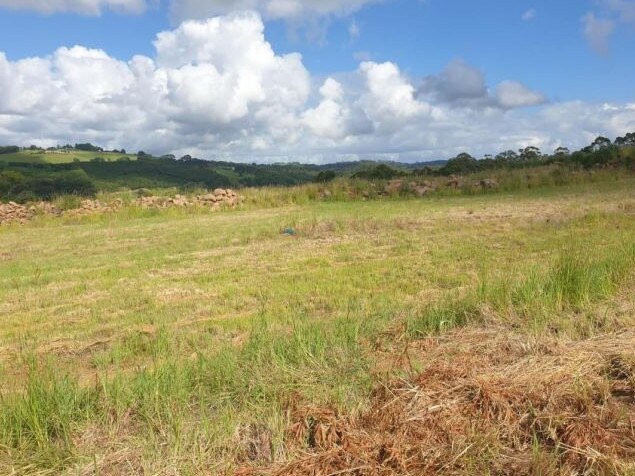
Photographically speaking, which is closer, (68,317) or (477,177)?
(68,317)

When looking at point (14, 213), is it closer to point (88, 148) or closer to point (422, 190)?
point (422, 190)

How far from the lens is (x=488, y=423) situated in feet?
11.0

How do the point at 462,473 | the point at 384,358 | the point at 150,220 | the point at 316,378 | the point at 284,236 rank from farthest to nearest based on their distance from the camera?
the point at 150,220 → the point at 284,236 → the point at 384,358 → the point at 316,378 → the point at 462,473

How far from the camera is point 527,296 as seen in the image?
18.6 feet

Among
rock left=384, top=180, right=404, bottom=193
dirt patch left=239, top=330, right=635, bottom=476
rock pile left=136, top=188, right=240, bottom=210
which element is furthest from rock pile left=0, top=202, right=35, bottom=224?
dirt patch left=239, top=330, right=635, bottom=476

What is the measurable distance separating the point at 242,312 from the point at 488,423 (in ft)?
15.8

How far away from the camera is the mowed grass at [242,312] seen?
3.55m

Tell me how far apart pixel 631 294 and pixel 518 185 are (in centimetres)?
2099

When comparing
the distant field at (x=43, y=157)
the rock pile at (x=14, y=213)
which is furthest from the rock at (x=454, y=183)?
the distant field at (x=43, y=157)

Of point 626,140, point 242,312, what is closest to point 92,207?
point 242,312

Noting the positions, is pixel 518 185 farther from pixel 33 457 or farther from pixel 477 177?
pixel 33 457

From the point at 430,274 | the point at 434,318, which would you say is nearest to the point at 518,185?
the point at 430,274

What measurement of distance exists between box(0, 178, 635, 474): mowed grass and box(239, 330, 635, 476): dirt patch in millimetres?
217

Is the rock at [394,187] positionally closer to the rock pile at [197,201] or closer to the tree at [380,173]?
the tree at [380,173]
